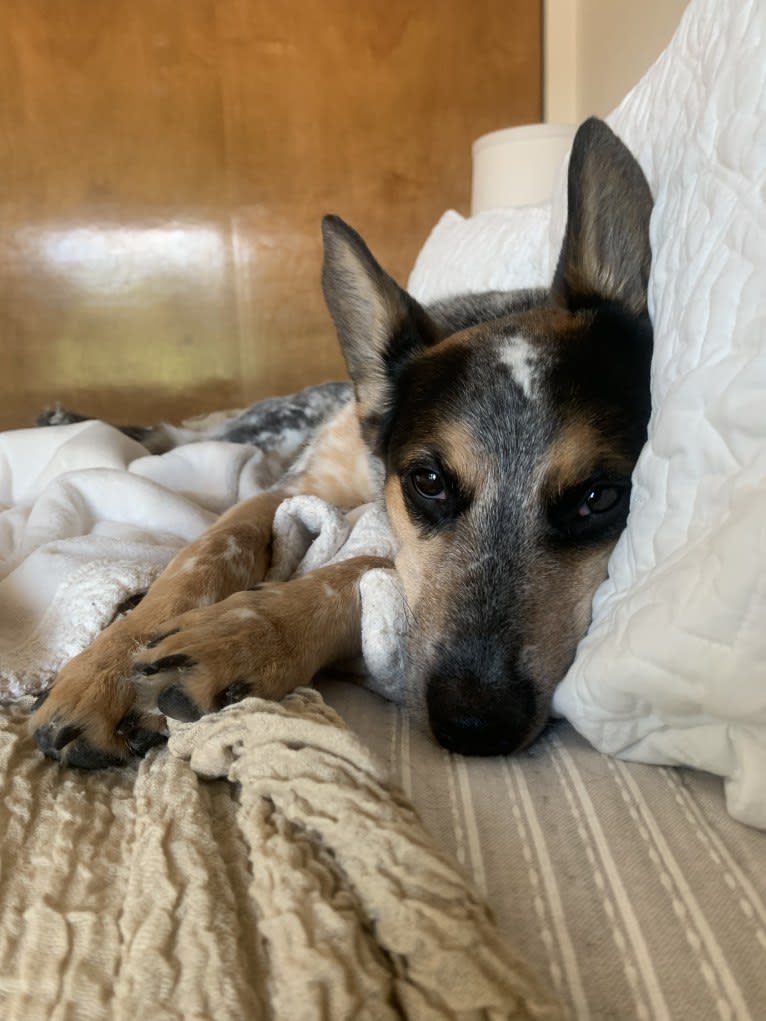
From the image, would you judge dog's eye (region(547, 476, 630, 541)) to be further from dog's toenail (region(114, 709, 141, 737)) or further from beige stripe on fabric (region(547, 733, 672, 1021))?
A: dog's toenail (region(114, 709, 141, 737))

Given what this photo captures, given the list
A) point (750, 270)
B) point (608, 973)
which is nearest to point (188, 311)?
point (750, 270)

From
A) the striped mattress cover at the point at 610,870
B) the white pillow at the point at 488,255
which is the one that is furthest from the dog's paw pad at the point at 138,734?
the white pillow at the point at 488,255

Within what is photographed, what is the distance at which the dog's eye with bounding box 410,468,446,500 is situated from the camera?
125 cm

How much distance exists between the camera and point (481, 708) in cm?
95

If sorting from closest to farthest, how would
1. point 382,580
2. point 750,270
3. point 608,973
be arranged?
point 608,973 < point 750,270 < point 382,580

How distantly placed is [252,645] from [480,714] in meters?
0.30

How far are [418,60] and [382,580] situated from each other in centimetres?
405

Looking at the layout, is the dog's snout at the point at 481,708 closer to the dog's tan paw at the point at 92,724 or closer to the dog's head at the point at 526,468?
the dog's head at the point at 526,468

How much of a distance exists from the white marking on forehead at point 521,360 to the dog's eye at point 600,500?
0.18 metres

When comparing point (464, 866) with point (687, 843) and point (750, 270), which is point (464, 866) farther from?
point (750, 270)

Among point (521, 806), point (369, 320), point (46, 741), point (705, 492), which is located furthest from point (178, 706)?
point (369, 320)

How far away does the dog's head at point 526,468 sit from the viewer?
1.02 m

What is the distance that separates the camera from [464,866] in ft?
2.26

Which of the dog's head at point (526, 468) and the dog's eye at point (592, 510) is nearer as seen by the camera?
the dog's head at point (526, 468)
